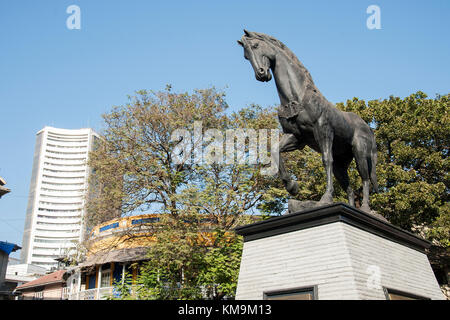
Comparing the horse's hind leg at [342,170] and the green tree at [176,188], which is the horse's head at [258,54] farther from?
the green tree at [176,188]

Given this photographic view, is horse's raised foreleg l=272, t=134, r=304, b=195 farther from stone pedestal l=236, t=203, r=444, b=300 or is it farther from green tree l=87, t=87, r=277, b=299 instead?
green tree l=87, t=87, r=277, b=299

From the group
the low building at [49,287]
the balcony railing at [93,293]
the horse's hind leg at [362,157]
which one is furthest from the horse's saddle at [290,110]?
the low building at [49,287]

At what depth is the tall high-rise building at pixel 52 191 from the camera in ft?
409

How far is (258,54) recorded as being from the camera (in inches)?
296

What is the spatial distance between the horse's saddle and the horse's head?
57 centimetres

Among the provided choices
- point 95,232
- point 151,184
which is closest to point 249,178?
point 151,184

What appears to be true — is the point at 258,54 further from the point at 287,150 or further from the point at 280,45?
the point at 287,150

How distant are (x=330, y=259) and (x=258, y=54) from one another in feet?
11.9

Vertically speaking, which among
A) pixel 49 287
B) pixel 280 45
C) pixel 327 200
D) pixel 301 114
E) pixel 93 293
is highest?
pixel 280 45

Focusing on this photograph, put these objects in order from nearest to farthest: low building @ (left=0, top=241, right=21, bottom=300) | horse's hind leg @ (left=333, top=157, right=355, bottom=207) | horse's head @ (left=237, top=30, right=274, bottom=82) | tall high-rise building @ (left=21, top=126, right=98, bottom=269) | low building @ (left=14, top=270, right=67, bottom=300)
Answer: horse's head @ (left=237, top=30, right=274, bottom=82) < horse's hind leg @ (left=333, top=157, right=355, bottom=207) < low building @ (left=0, top=241, right=21, bottom=300) < low building @ (left=14, top=270, right=67, bottom=300) < tall high-rise building @ (left=21, top=126, right=98, bottom=269)

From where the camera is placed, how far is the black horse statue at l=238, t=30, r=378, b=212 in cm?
736

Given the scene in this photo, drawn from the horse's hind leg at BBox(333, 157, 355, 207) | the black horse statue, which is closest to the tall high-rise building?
the horse's hind leg at BBox(333, 157, 355, 207)

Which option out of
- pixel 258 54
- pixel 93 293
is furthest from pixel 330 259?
pixel 93 293

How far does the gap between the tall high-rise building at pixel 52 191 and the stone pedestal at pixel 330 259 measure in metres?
123
